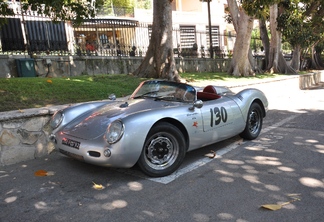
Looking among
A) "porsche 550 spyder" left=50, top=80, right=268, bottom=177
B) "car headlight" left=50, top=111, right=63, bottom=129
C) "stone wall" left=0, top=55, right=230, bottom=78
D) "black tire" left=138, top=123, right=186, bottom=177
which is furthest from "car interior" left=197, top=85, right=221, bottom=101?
"stone wall" left=0, top=55, right=230, bottom=78

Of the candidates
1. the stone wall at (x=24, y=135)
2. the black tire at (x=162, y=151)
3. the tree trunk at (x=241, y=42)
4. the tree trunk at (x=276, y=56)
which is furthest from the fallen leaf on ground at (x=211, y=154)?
the tree trunk at (x=276, y=56)

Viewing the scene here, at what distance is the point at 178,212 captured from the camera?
9.94 ft

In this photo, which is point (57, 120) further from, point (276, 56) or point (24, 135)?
point (276, 56)

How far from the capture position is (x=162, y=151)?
3.97 metres

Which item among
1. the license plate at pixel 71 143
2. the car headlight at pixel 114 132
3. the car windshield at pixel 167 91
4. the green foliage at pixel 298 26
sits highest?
the green foliage at pixel 298 26

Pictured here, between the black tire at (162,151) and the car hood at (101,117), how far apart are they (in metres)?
0.36

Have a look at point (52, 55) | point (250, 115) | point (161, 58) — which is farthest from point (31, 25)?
point (250, 115)

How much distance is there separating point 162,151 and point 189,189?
0.64 metres

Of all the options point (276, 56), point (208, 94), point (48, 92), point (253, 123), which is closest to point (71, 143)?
point (208, 94)

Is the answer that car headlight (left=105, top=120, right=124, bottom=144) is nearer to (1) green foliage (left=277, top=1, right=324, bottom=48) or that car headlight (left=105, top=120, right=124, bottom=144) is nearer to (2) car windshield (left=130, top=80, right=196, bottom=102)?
(2) car windshield (left=130, top=80, right=196, bottom=102)

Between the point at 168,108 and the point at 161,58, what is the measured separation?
21.7 feet

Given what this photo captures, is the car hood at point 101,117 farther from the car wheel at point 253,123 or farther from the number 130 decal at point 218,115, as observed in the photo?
the car wheel at point 253,123

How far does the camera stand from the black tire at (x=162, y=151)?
12.5 feet

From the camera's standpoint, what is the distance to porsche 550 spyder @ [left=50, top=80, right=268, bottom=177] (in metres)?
3.58
